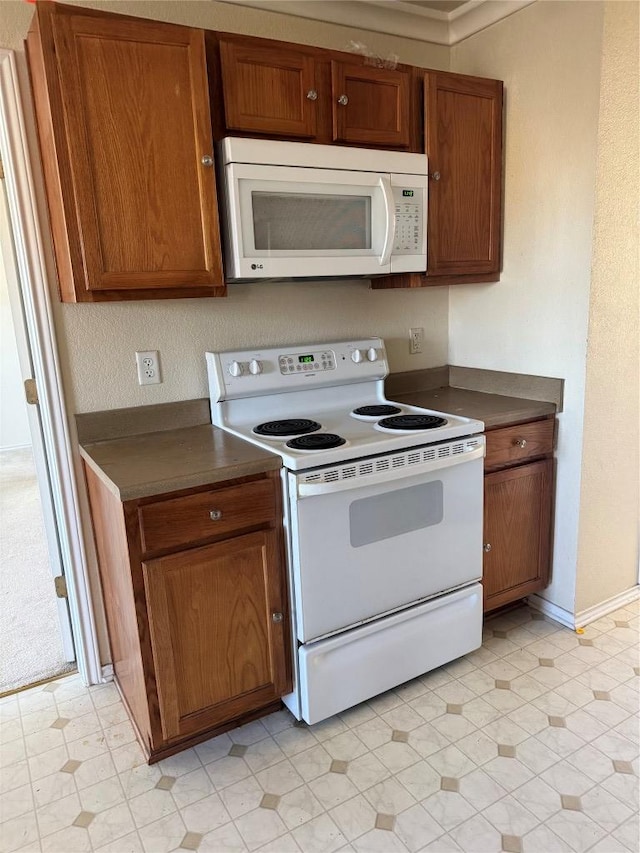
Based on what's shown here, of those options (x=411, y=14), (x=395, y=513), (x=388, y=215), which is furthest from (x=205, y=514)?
(x=411, y=14)

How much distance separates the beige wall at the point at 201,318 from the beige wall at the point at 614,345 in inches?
30.5

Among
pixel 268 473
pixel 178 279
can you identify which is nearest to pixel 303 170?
pixel 178 279

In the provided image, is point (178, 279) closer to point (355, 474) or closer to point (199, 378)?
point (199, 378)

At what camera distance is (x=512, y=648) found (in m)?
2.21

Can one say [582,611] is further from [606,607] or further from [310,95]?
[310,95]

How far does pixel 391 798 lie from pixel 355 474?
88 centimetres

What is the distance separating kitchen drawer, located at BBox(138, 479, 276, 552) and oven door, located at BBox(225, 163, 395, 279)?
677 mm

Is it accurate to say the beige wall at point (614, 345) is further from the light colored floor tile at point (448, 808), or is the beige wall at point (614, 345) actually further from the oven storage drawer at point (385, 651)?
the light colored floor tile at point (448, 808)

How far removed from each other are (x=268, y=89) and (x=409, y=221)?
2.07 ft

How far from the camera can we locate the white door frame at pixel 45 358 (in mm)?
1723

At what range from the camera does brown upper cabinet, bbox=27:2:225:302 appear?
153cm

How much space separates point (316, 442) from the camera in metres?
1.75

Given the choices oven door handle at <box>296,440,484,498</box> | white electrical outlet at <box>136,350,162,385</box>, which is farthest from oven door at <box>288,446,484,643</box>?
white electrical outlet at <box>136,350,162,385</box>

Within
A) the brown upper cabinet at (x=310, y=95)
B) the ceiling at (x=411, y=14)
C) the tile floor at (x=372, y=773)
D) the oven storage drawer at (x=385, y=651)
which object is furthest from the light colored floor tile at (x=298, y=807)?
the ceiling at (x=411, y=14)
